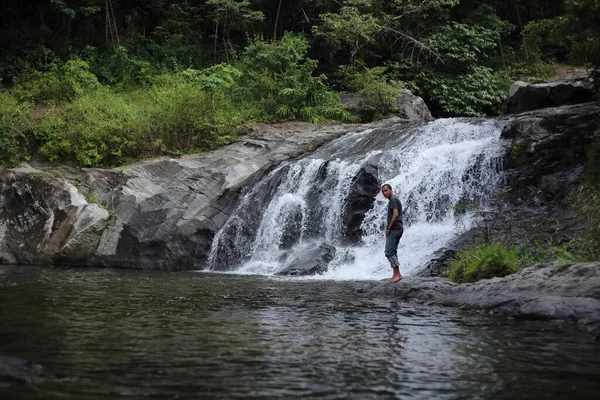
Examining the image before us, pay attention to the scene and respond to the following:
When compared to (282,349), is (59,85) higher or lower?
higher

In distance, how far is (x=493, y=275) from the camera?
10.8 meters

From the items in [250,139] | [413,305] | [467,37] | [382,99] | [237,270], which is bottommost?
[237,270]

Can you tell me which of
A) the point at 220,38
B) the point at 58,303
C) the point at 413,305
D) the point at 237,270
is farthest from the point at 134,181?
the point at 220,38

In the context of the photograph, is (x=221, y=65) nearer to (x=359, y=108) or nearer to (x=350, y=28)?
(x=350, y=28)

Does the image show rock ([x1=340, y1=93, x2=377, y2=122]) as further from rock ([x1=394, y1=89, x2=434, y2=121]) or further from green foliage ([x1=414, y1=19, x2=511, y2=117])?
green foliage ([x1=414, y1=19, x2=511, y2=117])

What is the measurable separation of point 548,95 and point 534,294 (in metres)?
12.4

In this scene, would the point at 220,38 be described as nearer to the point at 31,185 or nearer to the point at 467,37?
the point at 467,37

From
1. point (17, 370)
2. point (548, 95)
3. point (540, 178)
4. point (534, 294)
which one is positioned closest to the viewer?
point (17, 370)

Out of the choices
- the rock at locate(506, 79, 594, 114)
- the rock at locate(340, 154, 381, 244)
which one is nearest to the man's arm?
the rock at locate(340, 154, 381, 244)

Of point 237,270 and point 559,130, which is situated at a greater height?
point 559,130

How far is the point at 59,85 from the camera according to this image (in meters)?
24.6

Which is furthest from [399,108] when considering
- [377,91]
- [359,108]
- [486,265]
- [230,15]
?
[486,265]

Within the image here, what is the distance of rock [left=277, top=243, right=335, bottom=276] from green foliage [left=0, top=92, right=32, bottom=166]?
34.9 feet

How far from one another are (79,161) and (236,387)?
16.9m
